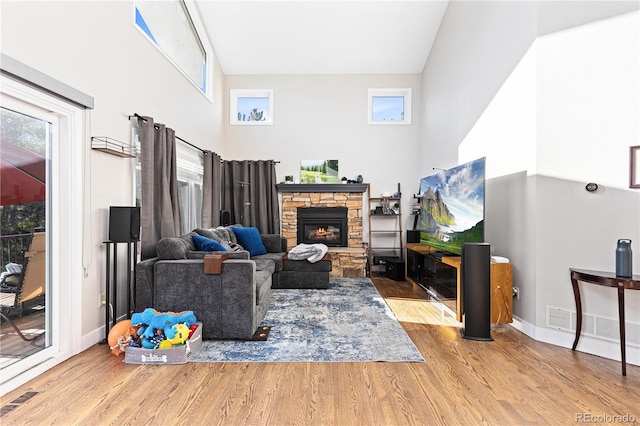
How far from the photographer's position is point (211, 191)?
5422 millimetres

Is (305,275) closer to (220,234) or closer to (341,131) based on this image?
(220,234)

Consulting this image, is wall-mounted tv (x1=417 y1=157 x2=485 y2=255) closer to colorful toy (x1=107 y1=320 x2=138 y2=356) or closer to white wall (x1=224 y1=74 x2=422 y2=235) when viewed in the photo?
white wall (x1=224 y1=74 x2=422 y2=235)

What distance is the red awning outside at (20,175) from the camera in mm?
2156

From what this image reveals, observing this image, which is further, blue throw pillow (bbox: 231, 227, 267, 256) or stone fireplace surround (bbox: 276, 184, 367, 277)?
stone fireplace surround (bbox: 276, 184, 367, 277)

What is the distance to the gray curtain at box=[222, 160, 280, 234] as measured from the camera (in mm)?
6195

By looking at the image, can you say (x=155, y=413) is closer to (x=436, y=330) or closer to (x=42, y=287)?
(x=42, y=287)

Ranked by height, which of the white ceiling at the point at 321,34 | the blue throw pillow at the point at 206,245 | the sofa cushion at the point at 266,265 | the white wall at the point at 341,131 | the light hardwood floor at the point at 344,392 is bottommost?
the light hardwood floor at the point at 344,392

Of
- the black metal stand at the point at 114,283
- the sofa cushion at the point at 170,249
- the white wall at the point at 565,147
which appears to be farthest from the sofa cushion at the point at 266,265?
the white wall at the point at 565,147

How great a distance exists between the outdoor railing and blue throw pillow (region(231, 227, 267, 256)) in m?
3.01

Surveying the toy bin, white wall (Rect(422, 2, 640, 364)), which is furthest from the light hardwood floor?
white wall (Rect(422, 2, 640, 364))

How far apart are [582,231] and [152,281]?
12.2 feet

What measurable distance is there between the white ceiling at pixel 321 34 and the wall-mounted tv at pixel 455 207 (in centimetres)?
A: 270

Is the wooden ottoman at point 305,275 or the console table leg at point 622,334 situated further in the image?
the wooden ottoman at point 305,275

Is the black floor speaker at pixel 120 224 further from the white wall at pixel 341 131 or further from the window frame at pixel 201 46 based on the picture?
the white wall at pixel 341 131
